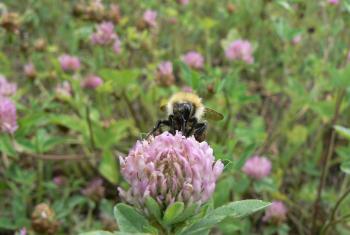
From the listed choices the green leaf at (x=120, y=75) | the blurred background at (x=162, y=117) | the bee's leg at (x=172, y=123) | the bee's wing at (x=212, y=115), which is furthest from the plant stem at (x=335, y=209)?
the green leaf at (x=120, y=75)

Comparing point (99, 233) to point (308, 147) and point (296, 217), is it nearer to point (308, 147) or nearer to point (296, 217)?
point (296, 217)

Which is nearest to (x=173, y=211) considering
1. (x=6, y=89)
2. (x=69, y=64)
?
(x=6, y=89)

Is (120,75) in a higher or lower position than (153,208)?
higher

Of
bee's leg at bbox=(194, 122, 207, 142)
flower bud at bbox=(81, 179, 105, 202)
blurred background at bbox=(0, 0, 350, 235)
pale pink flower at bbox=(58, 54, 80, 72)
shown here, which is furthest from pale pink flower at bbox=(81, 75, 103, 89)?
bee's leg at bbox=(194, 122, 207, 142)

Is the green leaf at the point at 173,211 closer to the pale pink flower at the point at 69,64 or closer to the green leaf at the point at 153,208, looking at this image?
the green leaf at the point at 153,208

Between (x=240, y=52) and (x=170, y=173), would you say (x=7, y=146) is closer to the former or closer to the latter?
(x=170, y=173)

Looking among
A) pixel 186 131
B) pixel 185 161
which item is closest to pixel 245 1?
pixel 186 131
